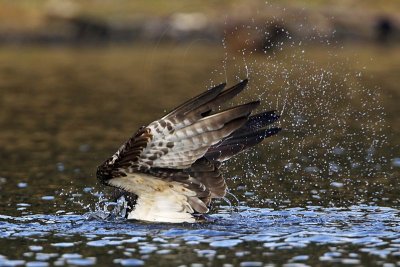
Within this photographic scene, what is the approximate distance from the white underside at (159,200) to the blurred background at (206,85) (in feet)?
8.15

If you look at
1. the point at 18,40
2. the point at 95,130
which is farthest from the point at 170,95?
the point at 18,40

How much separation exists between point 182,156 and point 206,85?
2408 centimetres

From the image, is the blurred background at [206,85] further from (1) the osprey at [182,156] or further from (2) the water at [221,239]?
(1) the osprey at [182,156]

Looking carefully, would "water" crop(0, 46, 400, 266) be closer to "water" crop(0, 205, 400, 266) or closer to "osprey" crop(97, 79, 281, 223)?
"water" crop(0, 205, 400, 266)

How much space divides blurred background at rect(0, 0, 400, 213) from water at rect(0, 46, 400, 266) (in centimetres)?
9

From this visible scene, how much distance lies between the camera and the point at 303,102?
98.1 ft

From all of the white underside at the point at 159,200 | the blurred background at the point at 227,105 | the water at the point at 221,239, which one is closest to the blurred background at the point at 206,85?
the blurred background at the point at 227,105

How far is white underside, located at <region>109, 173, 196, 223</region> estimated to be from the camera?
1438 centimetres

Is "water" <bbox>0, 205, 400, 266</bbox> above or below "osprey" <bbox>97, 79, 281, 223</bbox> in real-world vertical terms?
below

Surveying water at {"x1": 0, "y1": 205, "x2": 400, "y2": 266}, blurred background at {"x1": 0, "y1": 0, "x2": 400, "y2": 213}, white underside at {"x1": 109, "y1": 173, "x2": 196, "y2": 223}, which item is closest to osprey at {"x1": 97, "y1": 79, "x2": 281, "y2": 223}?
white underside at {"x1": 109, "y1": 173, "x2": 196, "y2": 223}

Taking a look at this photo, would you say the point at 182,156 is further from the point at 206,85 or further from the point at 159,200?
the point at 206,85

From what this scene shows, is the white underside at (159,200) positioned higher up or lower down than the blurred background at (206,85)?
lower down

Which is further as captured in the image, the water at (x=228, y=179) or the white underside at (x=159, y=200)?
Answer: the white underside at (x=159, y=200)

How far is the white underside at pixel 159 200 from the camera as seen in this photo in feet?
47.2
